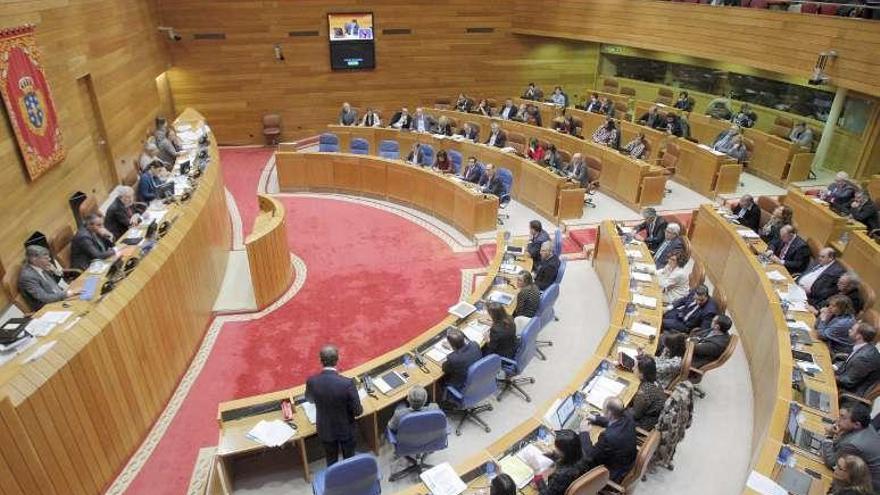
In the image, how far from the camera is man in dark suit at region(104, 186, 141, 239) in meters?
8.21

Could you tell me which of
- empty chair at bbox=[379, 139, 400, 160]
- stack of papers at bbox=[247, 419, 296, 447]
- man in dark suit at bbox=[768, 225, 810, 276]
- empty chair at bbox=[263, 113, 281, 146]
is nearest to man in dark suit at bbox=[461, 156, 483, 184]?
empty chair at bbox=[379, 139, 400, 160]

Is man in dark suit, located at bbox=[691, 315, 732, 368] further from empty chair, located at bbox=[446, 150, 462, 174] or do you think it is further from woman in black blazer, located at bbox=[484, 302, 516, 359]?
empty chair, located at bbox=[446, 150, 462, 174]

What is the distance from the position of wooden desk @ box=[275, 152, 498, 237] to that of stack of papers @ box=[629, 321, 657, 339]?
443 centimetres

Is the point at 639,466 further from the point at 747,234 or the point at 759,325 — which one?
the point at 747,234

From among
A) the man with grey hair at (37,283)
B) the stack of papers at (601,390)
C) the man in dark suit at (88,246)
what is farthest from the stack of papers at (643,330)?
the man in dark suit at (88,246)

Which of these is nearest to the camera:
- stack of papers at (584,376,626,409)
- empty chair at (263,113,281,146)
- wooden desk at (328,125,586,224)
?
stack of papers at (584,376,626,409)

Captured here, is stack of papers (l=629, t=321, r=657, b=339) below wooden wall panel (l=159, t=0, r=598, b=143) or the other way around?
below

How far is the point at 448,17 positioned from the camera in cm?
1697

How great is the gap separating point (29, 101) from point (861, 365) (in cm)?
1103

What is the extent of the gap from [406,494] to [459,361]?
1.62 metres

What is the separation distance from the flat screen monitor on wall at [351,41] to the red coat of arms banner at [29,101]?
8878 mm

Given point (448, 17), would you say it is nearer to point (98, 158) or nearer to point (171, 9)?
point (171, 9)

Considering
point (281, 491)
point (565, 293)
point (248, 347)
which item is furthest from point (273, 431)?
point (565, 293)

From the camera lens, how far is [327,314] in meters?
8.24
